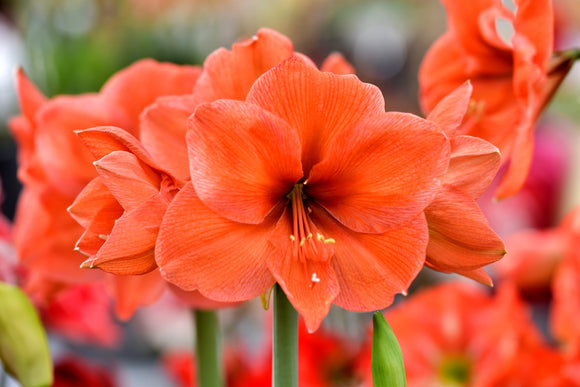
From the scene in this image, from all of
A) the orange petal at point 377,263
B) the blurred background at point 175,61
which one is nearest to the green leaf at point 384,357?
the orange petal at point 377,263

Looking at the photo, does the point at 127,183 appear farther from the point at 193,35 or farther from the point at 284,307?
the point at 193,35

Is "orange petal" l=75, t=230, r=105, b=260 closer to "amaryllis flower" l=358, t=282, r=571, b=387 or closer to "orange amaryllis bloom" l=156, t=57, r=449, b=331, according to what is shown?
"orange amaryllis bloom" l=156, t=57, r=449, b=331

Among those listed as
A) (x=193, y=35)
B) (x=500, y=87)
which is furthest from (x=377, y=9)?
(x=500, y=87)

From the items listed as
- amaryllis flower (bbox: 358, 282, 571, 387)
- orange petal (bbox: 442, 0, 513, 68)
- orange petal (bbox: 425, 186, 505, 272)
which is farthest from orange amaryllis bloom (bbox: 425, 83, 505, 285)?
amaryllis flower (bbox: 358, 282, 571, 387)

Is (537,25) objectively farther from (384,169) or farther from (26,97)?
(26,97)

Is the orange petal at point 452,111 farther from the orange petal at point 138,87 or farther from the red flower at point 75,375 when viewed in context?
the red flower at point 75,375

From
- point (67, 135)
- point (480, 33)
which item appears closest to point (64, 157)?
point (67, 135)
